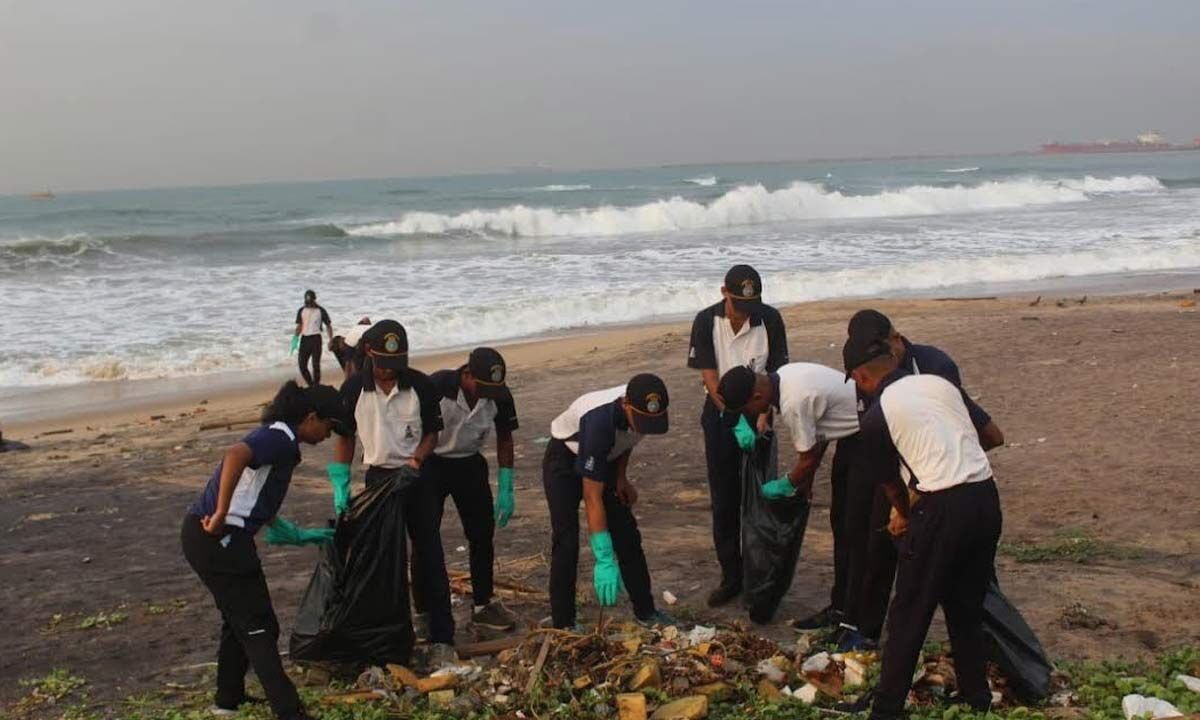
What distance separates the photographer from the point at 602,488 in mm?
4742

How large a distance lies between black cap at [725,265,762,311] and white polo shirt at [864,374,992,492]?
182 cm

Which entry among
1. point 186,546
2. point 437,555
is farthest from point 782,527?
point 186,546

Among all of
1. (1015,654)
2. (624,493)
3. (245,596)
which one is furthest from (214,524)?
(1015,654)

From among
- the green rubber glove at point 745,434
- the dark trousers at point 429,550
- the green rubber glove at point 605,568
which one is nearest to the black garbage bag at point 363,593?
the dark trousers at point 429,550

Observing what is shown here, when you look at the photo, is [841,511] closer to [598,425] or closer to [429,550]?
[598,425]

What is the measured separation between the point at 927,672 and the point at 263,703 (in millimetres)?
2642

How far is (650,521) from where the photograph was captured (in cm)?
729

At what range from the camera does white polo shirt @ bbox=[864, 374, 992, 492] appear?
367 centimetres

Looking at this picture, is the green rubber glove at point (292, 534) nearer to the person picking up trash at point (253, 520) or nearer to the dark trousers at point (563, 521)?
the person picking up trash at point (253, 520)

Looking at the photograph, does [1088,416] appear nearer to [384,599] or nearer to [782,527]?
[782,527]

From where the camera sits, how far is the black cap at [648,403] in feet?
14.7

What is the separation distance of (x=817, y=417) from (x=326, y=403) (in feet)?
7.10

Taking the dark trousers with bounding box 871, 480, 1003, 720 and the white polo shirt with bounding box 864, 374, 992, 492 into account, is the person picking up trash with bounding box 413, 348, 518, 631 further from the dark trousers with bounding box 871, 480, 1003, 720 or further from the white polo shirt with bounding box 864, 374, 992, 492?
the dark trousers with bounding box 871, 480, 1003, 720

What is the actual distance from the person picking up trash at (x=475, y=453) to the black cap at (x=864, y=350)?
1.68 meters
